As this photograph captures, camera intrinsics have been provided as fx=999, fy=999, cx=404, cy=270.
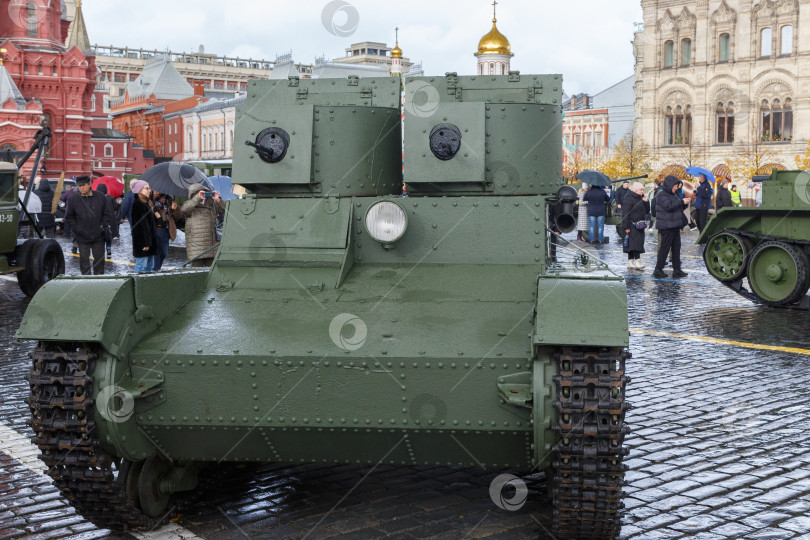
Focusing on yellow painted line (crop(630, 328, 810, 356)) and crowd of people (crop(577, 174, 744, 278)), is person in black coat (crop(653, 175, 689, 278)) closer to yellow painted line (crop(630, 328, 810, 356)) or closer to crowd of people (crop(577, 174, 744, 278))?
crowd of people (crop(577, 174, 744, 278))

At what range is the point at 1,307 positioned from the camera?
14102 millimetres

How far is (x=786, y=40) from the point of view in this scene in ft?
195

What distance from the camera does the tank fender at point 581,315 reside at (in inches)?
178

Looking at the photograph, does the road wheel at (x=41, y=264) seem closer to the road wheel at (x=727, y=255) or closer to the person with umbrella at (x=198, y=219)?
the person with umbrella at (x=198, y=219)

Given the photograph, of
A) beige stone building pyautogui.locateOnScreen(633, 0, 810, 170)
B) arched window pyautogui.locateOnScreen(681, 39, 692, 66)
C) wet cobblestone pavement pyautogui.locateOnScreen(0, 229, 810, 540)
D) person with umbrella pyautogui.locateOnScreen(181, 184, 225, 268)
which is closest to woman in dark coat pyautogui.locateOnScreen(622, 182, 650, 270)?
person with umbrella pyautogui.locateOnScreen(181, 184, 225, 268)

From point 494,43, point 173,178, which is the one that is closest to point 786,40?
point 494,43

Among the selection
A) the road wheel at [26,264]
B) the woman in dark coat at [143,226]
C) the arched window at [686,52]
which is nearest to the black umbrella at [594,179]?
the woman in dark coat at [143,226]

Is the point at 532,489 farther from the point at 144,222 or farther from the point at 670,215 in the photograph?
the point at 670,215

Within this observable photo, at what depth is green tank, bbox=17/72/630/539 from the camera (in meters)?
4.68

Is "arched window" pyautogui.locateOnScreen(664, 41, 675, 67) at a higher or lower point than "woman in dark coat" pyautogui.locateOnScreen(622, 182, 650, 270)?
higher

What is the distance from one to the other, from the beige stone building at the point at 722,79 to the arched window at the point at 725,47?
6 cm

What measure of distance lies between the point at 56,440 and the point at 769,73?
202 ft

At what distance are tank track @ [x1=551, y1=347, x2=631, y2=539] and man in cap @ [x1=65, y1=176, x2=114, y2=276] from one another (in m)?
11.1

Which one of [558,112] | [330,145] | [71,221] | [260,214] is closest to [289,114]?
[330,145]
